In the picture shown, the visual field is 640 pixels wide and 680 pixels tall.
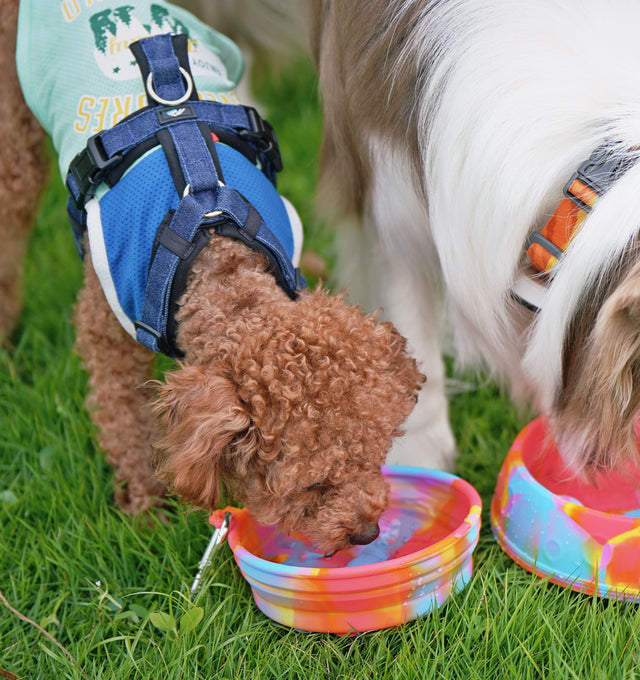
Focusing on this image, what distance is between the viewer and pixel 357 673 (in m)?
1.82

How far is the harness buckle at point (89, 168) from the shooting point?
2.04 m

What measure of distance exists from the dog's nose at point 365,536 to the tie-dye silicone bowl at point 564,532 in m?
0.43

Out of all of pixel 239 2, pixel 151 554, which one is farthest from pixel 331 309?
pixel 239 2

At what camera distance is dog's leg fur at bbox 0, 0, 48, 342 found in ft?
8.13

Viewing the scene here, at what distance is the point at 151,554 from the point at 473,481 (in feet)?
3.15

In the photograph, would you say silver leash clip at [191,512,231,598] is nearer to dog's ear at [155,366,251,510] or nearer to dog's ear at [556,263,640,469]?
dog's ear at [155,366,251,510]

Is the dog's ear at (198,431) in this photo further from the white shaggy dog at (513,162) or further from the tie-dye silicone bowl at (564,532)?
the tie-dye silicone bowl at (564,532)

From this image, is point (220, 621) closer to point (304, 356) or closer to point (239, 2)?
point (304, 356)

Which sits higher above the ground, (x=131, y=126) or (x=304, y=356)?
(x=131, y=126)

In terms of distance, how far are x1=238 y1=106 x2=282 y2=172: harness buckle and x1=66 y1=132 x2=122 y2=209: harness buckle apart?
357 mm

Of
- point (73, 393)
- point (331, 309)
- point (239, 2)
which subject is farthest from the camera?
point (239, 2)

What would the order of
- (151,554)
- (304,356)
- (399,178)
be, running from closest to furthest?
(304,356) < (399,178) < (151,554)

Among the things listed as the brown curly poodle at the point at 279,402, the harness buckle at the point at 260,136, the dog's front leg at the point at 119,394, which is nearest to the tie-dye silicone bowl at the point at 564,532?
the brown curly poodle at the point at 279,402

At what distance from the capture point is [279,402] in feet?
5.43
